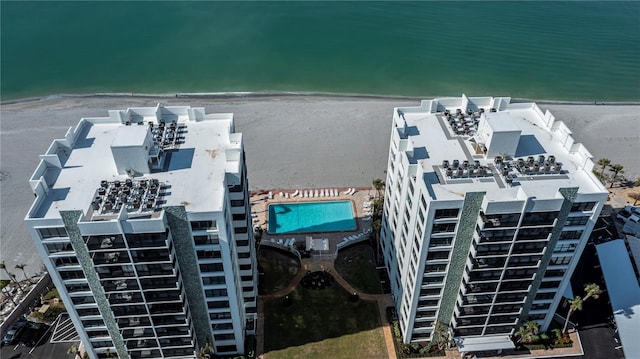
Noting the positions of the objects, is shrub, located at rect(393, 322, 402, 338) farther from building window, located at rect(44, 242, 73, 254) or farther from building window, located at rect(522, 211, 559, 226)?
building window, located at rect(44, 242, 73, 254)

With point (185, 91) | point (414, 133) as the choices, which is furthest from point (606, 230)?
point (185, 91)

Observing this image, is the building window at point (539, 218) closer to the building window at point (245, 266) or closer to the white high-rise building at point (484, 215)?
the white high-rise building at point (484, 215)

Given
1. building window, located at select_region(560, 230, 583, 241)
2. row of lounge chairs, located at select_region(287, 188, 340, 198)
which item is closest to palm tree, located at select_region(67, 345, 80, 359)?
row of lounge chairs, located at select_region(287, 188, 340, 198)

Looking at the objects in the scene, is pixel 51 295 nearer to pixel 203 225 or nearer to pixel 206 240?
pixel 206 240

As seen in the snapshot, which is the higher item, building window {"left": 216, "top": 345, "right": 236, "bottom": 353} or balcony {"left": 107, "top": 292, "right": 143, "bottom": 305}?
balcony {"left": 107, "top": 292, "right": 143, "bottom": 305}

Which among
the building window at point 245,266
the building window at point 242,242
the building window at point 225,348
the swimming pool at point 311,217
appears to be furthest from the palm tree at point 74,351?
the swimming pool at point 311,217

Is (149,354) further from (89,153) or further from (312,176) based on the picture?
(312,176)
